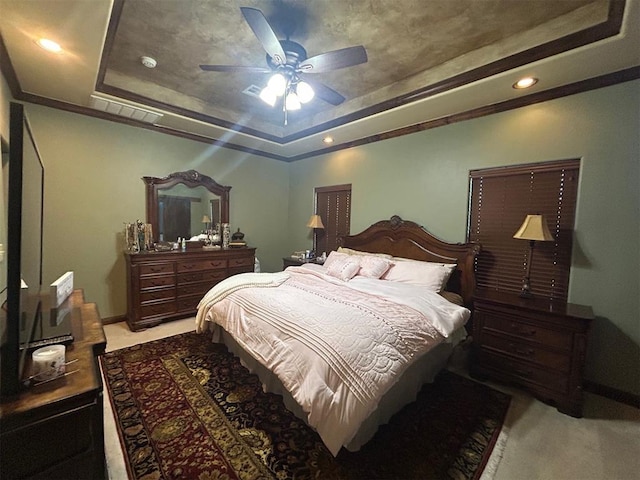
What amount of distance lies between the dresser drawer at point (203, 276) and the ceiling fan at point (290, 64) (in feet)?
8.31

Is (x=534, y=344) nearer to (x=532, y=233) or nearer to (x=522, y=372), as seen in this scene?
(x=522, y=372)

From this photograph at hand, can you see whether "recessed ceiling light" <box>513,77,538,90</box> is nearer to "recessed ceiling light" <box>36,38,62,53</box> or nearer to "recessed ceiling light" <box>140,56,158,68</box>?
"recessed ceiling light" <box>140,56,158,68</box>

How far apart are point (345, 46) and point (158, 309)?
363 cm

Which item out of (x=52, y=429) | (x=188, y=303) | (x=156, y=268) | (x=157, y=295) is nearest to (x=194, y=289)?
(x=188, y=303)

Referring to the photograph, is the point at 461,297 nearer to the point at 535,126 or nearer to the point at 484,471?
the point at 484,471

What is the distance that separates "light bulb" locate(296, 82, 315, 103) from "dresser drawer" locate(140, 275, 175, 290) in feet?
9.04

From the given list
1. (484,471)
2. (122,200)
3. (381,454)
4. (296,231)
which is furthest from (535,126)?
(122,200)

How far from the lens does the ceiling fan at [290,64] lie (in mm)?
1789

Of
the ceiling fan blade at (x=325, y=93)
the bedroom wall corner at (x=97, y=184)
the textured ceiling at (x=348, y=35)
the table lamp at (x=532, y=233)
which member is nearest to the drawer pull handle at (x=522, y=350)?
the table lamp at (x=532, y=233)

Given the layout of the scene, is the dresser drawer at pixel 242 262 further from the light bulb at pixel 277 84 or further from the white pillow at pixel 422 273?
the light bulb at pixel 277 84

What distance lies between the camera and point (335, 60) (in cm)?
200

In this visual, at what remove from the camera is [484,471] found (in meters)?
1.52

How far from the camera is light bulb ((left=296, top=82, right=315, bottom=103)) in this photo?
2.32m

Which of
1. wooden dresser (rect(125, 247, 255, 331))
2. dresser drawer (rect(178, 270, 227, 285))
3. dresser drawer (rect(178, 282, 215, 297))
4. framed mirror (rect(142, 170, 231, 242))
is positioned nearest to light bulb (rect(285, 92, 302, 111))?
framed mirror (rect(142, 170, 231, 242))
